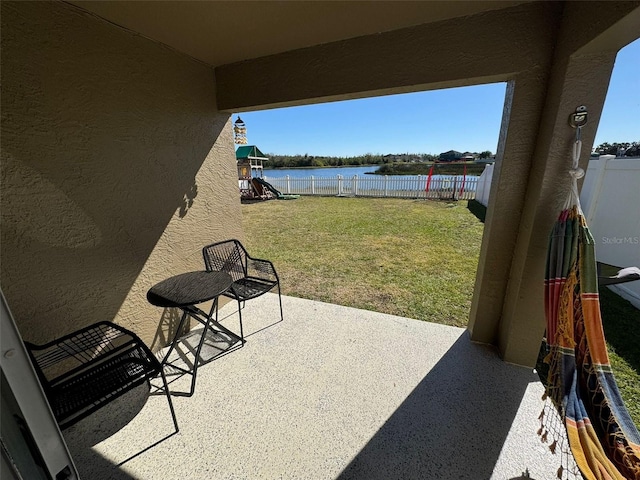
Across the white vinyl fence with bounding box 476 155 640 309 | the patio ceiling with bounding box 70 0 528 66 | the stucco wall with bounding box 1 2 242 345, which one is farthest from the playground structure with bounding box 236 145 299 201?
the white vinyl fence with bounding box 476 155 640 309

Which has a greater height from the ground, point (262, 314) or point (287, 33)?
point (287, 33)

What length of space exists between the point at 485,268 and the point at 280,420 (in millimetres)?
Answer: 1836

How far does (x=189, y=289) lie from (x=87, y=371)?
0.65 m

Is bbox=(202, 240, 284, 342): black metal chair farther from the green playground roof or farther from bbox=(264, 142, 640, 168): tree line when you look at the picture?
bbox=(264, 142, 640, 168): tree line

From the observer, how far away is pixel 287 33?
1.79 metres

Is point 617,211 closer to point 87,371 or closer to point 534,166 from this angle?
point 534,166

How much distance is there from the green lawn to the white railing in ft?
6.88

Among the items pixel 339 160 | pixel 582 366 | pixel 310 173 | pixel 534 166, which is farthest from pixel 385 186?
A: pixel 339 160

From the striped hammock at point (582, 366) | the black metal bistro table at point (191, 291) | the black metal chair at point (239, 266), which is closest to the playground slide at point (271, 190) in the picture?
the black metal chair at point (239, 266)

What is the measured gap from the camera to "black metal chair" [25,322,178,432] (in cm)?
126

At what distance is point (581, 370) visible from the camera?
136cm

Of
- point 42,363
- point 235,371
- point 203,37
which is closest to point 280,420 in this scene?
point 235,371

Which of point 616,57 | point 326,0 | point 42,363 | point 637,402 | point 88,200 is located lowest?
point 637,402

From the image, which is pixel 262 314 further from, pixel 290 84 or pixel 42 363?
pixel 290 84
